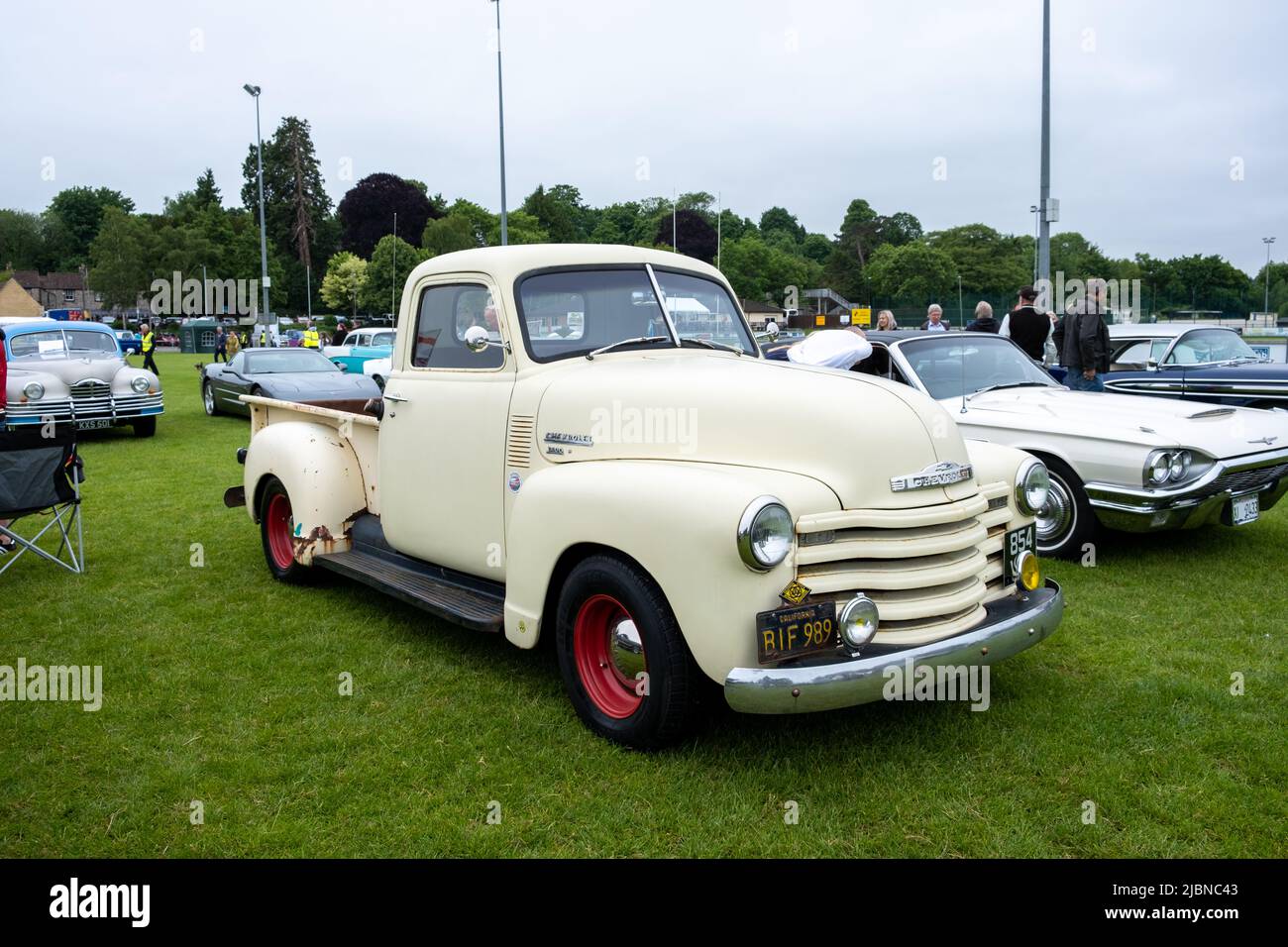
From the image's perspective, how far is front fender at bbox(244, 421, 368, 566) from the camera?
5875 mm

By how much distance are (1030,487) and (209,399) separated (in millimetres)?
17486

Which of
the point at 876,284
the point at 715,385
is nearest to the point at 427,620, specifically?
the point at 715,385

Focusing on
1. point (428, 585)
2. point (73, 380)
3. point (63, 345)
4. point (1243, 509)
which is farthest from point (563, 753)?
point (63, 345)

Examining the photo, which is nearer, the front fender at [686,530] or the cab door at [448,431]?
the front fender at [686,530]

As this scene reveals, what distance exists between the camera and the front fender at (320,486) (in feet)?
19.3

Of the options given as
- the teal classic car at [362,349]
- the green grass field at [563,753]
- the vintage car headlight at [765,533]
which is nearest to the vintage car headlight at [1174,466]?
the green grass field at [563,753]

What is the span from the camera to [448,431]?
4898 millimetres

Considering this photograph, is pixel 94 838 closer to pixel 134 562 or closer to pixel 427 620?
pixel 427 620

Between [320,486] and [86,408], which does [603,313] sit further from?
[86,408]

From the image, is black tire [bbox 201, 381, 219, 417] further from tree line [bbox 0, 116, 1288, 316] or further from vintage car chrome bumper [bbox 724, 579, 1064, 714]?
tree line [bbox 0, 116, 1288, 316]

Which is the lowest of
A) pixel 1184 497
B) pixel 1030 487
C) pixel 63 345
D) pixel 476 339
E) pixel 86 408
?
pixel 1184 497

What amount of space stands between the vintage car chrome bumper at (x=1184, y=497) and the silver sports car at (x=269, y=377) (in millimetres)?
11207

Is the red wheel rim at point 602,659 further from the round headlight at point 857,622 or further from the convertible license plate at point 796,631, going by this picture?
the round headlight at point 857,622

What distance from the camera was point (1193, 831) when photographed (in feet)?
10.7
